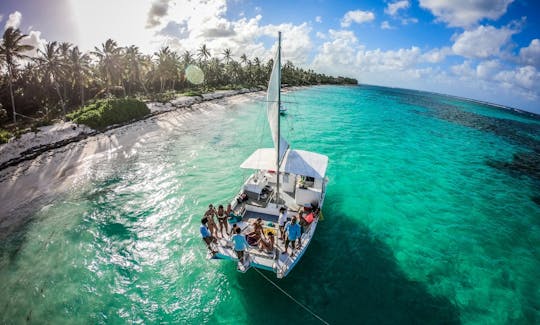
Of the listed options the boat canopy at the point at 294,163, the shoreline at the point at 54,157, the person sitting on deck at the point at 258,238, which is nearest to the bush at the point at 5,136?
the shoreline at the point at 54,157

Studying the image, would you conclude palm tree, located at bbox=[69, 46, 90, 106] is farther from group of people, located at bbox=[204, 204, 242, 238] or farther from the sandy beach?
group of people, located at bbox=[204, 204, 242, 238]

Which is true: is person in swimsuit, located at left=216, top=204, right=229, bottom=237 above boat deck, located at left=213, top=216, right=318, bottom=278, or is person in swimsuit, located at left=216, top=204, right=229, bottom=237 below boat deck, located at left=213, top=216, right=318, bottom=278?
above

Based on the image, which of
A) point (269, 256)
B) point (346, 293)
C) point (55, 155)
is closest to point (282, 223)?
point (269, 256)

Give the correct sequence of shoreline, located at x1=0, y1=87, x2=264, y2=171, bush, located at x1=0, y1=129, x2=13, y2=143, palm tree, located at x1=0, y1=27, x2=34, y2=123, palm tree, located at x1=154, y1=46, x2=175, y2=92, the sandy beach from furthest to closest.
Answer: palm tree, located at x1=154, y1=46, x2=175, y2=92, palm tree, located at x1=0, y1=27, x2=34, y2=123, bush, located at x1=0, y1=129, x2=13, y2=143, shoreline, located at x1=0, y1=87, x2=264, y2=171, the sandy beach

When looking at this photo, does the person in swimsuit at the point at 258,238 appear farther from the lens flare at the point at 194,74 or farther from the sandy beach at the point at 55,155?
the lens flare at the point at 194,74

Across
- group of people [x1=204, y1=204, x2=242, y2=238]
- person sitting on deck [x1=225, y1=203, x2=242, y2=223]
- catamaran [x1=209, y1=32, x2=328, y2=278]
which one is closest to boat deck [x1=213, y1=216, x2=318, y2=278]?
catamaran [x1=209, y1=32, x2=328, y2=278]

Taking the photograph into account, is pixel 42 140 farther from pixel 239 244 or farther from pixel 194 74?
pixel 194 74
